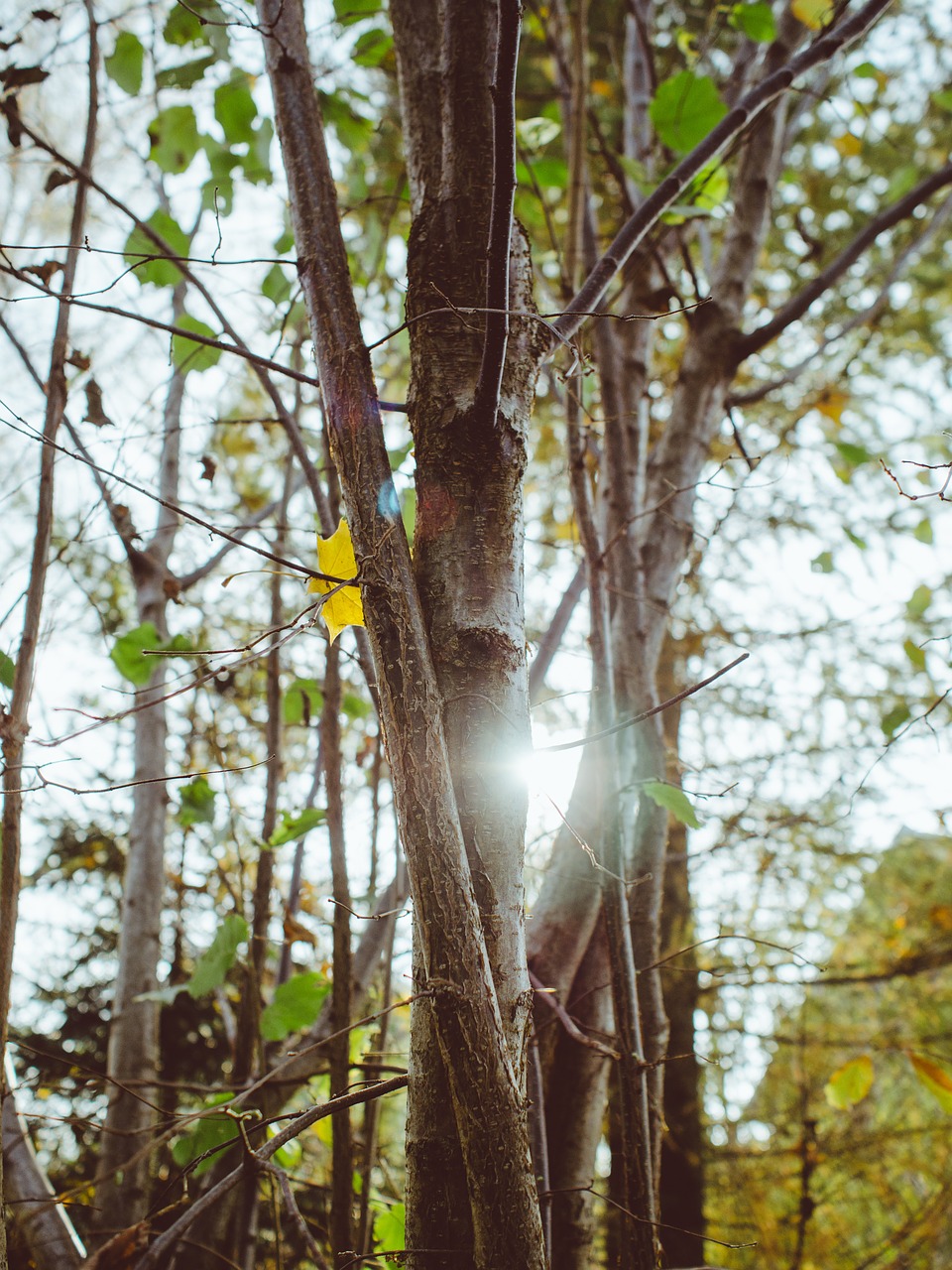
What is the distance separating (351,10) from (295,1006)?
7.21 feet

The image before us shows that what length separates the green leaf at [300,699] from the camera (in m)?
1.84

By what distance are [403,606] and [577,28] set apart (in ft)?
5.12

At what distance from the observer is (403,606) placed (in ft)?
2.60

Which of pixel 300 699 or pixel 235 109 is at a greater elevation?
pixel 235 109

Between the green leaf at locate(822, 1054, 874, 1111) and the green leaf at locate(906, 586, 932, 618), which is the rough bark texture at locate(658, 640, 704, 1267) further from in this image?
the green leaf at locate(906, 586, 932, 618)

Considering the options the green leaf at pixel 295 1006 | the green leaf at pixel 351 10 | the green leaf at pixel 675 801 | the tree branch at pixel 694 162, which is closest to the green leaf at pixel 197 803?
the green leaf at pixel 295 1006

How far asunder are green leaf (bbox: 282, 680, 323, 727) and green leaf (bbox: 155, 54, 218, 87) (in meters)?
1.44

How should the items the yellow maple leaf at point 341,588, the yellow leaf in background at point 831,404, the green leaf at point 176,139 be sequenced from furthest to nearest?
1. the yellow leaf in background at point 831,404
2. the green leaf at point 176,139
3. the yellow maple leaf at point 341,588

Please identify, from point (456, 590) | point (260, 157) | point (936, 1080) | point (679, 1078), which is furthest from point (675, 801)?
point (679, 1078)

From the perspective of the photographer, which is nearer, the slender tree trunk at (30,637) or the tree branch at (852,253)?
the slender tree trunk at (30,637)

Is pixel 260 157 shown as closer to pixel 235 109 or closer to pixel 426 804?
pixel 235 109

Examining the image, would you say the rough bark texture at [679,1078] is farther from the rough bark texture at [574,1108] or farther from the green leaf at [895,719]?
the rough bark texture at [574,1108]

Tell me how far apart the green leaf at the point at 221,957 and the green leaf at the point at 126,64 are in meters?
1.92

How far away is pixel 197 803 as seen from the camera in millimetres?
1923
